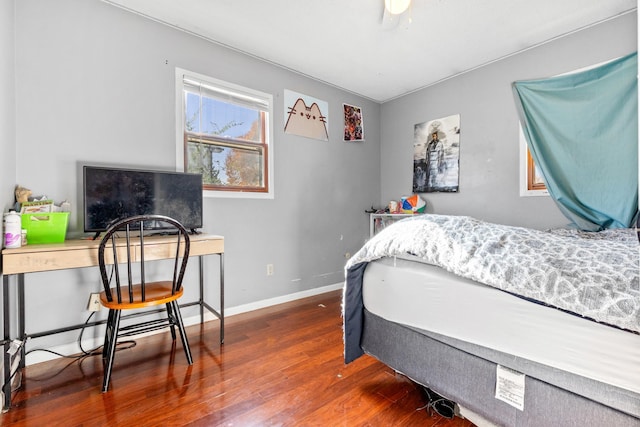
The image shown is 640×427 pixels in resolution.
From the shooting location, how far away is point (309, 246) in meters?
3.10

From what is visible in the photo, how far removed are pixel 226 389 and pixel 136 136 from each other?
1.88m

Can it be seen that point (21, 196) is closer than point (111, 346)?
No

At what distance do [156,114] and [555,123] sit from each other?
327 centimetres

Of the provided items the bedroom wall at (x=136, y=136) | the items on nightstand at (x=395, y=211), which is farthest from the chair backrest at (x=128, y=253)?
the items on nightstand at (x=395, y=211)

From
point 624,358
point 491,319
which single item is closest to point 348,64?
point 491,319

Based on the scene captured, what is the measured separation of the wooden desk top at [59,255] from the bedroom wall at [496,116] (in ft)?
9.22

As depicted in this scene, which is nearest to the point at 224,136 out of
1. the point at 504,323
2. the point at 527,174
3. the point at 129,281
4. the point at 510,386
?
the point at 129,281

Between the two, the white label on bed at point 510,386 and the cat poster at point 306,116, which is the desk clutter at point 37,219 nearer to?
the cat poster at point 306,116

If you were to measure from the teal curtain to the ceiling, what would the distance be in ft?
1.46

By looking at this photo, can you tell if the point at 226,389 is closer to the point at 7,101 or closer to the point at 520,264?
the point at 520,264

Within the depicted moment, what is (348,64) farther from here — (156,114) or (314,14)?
(156,114)

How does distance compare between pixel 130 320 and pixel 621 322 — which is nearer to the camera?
pixel 621 322

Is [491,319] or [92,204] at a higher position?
[92,204]

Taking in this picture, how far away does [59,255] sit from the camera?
148 centimetres
